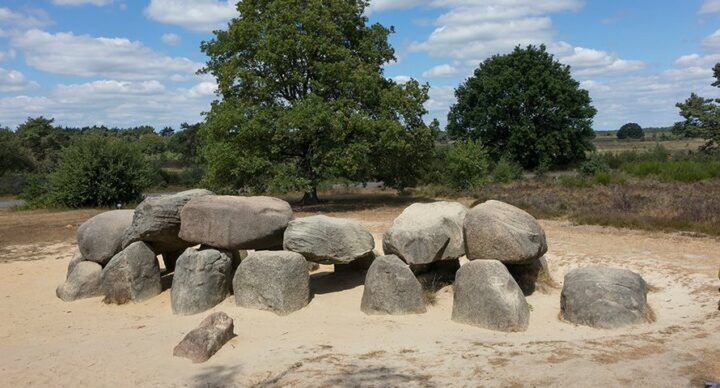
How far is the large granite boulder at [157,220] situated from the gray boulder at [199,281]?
79cm

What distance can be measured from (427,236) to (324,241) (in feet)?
5.59

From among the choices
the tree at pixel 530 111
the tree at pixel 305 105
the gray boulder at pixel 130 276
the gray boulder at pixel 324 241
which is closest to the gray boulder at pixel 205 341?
the gray boulder at pixel 324 241

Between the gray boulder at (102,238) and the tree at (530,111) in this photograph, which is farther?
the tree at (530,111)

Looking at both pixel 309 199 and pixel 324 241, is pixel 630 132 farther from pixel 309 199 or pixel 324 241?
pixel 324 241

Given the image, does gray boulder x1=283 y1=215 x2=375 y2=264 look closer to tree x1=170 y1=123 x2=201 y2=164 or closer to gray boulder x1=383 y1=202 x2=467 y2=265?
gray boulder x1=383 y1=202 x2=467 y2=265

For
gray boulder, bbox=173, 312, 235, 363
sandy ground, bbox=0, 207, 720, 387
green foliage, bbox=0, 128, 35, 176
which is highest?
green foliage, bbox=0, 128, 35, 176

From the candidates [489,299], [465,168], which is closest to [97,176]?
[465,168]

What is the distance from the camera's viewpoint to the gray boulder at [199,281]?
991 centimetres

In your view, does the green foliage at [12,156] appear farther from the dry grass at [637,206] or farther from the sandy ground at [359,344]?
the sandy ground at [359,344]

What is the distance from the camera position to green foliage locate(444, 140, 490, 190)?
87.0 ft

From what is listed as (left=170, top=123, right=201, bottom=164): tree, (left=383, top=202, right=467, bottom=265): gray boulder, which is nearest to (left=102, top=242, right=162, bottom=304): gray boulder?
(left=383, top=202, right=467, bottom=265): gray boulder

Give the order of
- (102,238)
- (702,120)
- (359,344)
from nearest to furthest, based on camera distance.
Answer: (359,344) < (102,238) < (702,120)

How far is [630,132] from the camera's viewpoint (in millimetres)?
112625

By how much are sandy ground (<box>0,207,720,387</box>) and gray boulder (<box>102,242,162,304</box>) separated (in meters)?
0.23
